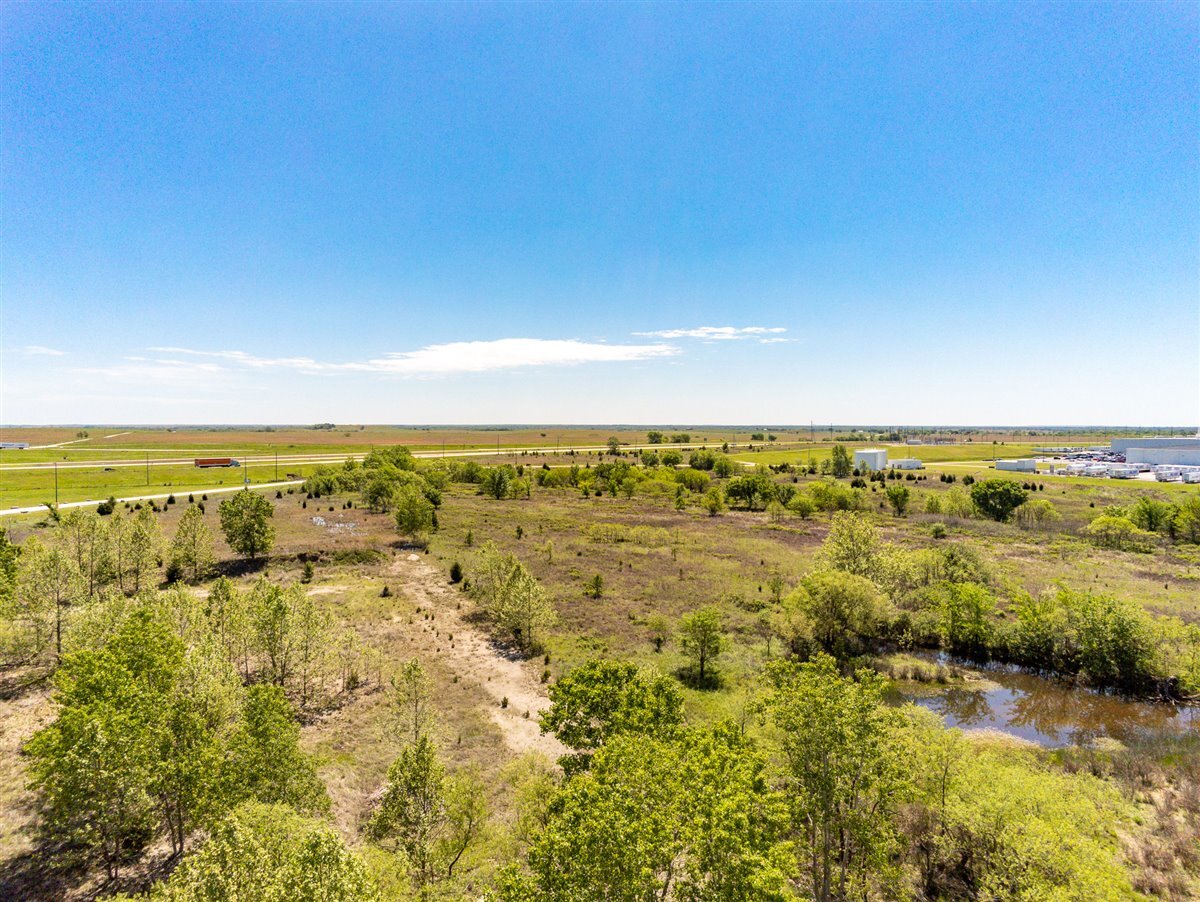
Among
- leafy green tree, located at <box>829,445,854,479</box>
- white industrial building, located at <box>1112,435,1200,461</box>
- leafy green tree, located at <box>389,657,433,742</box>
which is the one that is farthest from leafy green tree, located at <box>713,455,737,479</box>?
white industrial building, located at <box>1112,435,1200,461</box>

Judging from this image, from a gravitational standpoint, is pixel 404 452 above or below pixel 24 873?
above

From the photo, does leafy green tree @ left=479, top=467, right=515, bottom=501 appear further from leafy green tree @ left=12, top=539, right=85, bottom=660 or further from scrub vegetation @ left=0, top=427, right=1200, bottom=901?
leafy green tree @ left=12, top=539, right=85, bottom=660

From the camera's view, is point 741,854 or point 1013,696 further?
point 1013,696

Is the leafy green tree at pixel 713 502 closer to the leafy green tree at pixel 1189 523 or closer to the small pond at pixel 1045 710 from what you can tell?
the small pond at pixel 1045 710

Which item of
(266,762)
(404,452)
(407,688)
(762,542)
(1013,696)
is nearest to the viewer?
(266,762)

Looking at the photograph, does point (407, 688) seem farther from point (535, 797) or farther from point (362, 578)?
point (362, 578)

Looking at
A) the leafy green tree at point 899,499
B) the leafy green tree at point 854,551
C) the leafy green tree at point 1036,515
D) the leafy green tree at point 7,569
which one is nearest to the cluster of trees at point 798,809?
the leafy green tree at point 854,551

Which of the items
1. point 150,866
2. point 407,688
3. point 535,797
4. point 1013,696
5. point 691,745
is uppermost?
point 691,745

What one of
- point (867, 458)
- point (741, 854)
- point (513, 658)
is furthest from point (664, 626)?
point (867, 458)
